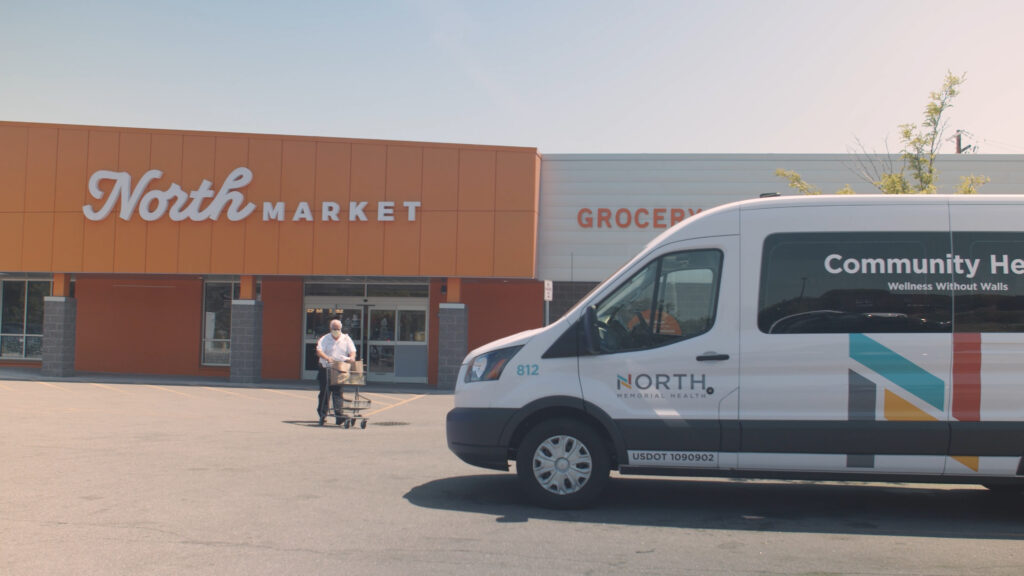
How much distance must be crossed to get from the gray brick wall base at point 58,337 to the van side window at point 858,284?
20830mm

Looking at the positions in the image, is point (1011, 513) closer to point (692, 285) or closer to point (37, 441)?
point (692, 285)

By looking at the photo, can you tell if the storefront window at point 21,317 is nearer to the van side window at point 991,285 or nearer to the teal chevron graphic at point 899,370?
the teal chevron graphic at point 899,370

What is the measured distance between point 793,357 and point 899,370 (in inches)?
33.5

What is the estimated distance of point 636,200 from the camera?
2262 cm

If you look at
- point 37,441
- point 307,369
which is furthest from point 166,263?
point 37,441

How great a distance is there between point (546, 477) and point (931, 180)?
411 inches

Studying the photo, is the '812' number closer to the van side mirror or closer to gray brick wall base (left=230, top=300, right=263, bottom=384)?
the van side mirror

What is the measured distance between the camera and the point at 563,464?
278 inches

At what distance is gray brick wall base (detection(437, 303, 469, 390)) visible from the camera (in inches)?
827

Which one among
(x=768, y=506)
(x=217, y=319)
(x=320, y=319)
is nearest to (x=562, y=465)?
(x=768, y=506)

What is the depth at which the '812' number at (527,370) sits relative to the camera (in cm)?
716

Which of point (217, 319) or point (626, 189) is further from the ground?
point (626, 189)

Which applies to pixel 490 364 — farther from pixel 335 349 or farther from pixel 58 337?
pixel 58 337

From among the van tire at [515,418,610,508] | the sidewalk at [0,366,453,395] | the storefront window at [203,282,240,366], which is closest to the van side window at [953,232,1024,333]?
the van tire at [515,418,610,508]
